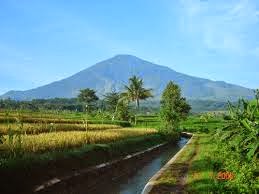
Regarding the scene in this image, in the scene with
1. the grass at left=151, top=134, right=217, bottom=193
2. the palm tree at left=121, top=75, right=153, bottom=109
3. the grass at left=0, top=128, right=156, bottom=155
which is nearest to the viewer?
the grass at left=151, top=134, right=217, bottom=193

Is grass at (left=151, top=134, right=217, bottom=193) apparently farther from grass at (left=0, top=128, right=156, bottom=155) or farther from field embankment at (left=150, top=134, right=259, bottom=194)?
grass at (left=0, top=128, right=156, bottom=155)

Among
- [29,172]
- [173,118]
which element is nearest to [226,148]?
[29,172]

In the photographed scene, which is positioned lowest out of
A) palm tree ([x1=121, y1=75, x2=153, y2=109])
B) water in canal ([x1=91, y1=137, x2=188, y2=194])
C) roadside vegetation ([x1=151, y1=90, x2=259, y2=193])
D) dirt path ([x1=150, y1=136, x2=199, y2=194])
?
water in canal ([x1=91, y1=137, x2=188, y2=194])

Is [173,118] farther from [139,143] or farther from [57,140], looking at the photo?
[57,140]

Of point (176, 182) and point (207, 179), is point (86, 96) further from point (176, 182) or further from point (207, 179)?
point (207, 179)

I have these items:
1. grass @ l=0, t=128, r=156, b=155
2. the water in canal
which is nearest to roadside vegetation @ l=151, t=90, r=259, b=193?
the water in canal

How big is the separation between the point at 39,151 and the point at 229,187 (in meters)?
12.6

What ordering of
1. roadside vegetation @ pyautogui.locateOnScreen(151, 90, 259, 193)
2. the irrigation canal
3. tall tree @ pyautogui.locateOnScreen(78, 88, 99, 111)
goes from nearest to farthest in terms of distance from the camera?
roadside vegetation @ pyautogui.locateOnScreen(151, 90, 259, 193) < the irrigation canal < tall tree @ pyautogui.locateOnScreen(78, 88, 99, 111)

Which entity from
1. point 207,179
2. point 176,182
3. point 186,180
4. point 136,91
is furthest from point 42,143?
point 136,91

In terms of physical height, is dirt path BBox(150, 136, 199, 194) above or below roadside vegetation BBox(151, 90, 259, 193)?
below

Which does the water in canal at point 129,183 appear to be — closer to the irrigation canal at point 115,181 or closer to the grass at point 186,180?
the irrigation canal at point 115,181

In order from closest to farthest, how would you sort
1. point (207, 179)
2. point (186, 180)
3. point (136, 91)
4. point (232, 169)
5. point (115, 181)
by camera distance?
point (232, 169) < point (207, 179) < point (186, 180) < point (115, 181) < point (136, 91)

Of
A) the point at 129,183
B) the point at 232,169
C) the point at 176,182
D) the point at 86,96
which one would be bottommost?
the point at 129,183

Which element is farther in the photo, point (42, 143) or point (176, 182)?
point (42, 143)
